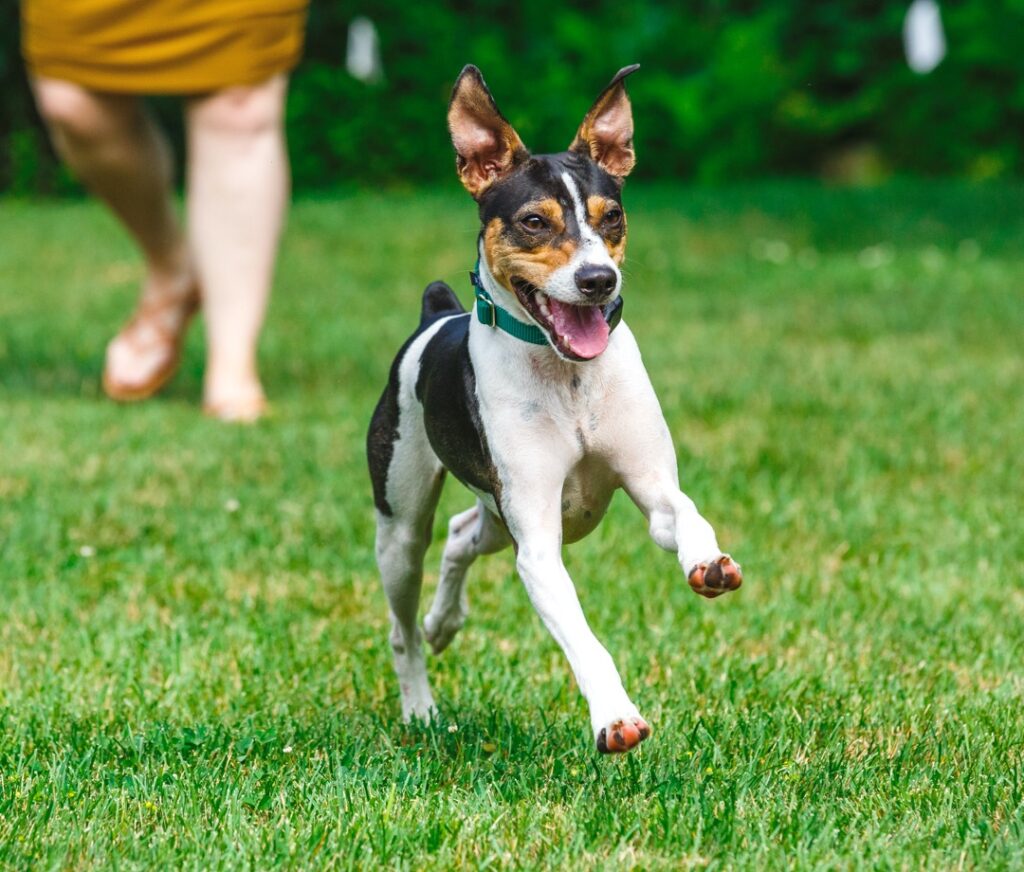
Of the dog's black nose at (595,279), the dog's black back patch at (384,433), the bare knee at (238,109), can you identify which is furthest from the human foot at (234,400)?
the dog's black nose at (595,279)

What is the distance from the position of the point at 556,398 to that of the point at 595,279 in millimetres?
286

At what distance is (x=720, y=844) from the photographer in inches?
108

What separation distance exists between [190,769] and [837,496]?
10.2 ft

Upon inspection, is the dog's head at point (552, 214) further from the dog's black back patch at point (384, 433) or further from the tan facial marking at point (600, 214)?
the dog's black back patch at point (384, 433)

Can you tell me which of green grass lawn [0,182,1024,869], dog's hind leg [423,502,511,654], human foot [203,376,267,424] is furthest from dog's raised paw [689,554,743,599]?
human foot [203,376,267,424]

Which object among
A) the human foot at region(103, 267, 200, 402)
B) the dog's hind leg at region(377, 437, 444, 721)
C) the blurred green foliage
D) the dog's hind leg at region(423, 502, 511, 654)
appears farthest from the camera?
the blurred green foliage

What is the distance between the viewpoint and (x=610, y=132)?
320cm

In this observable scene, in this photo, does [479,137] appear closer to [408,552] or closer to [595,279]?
[595,279]

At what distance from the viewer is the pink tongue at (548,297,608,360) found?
2934 mm

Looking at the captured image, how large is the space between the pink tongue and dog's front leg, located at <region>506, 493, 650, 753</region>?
11.4 inches

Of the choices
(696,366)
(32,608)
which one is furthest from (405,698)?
(696,366)

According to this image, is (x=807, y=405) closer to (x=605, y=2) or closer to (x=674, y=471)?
(x=674, y=471)

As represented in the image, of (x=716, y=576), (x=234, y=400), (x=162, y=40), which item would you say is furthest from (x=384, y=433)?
(x=162, y=40)

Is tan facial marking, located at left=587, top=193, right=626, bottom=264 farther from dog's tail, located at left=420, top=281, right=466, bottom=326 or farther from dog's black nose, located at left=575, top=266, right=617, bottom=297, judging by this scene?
dog's tail, located at left=420, top=281, right=466, bottom=326
